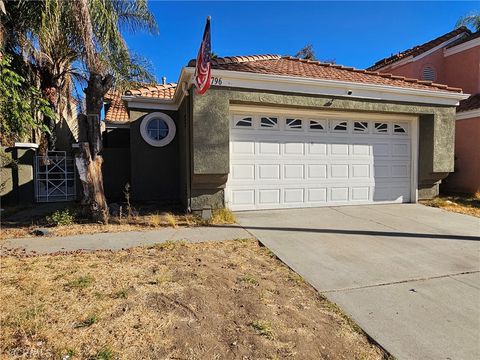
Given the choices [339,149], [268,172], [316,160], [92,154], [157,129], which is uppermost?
[157,129]

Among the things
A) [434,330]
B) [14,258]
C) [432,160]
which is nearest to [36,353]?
[14,258]

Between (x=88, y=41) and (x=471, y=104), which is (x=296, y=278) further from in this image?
(x=471, y=104)

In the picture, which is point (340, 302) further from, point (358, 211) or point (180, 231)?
point (358, 211)

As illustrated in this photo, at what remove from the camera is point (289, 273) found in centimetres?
439

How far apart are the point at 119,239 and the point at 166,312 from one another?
3.14m

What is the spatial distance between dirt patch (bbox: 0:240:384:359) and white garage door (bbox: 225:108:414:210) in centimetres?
398

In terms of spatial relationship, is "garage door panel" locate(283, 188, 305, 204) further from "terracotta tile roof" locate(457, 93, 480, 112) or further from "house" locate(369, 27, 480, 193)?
"terracotta tile roof" locate(457, 93, 480, 112)

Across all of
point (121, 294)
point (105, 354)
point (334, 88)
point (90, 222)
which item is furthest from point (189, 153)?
point (105, 354)

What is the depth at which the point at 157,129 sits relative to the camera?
35.3 ft

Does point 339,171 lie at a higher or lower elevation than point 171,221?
higher

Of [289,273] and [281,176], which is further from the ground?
[281,176]

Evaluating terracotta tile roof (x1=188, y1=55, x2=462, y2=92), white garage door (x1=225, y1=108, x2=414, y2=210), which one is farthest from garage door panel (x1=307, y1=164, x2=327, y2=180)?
terracotta tile roof (x1=188, y1=55, x2=462, y2=92)

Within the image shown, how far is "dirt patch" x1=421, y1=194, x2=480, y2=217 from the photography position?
890 cm

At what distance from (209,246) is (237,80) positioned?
4169 millimetres
